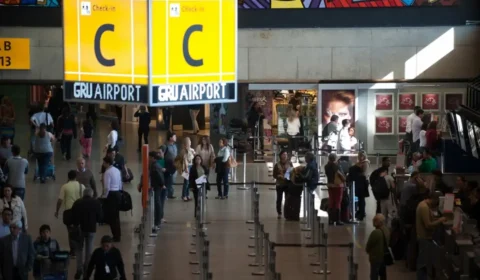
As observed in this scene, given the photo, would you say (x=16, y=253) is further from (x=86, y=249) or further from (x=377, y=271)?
(x=377, y=271)

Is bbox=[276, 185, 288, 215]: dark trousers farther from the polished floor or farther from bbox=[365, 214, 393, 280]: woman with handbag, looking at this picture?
bbox=[365, 214, 393, 280]: woman with handbag

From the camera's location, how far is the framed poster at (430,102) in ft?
112

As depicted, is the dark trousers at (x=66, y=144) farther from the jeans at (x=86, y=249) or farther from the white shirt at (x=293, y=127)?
the jeans at (x=86, y=249)

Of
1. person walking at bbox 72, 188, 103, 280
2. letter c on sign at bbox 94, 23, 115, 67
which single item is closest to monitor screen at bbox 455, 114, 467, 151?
person walking at bbox 72, 188, 103, 280

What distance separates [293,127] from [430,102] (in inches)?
149

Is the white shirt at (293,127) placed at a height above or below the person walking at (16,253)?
above

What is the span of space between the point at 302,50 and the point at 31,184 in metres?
8.61

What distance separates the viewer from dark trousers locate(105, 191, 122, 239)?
22.5m

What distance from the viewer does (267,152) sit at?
35562mm

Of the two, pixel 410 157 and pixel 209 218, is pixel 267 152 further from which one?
pixel 209 218

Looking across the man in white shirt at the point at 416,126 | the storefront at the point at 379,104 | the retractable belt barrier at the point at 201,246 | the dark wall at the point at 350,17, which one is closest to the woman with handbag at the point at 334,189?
the retractable belt barrier at the point at 201,246

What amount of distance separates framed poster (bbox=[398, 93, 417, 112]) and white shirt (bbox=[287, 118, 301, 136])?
111 inches

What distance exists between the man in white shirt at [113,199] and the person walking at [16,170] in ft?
6.68

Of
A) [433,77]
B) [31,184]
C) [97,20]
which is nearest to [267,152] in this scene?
[433,77]
